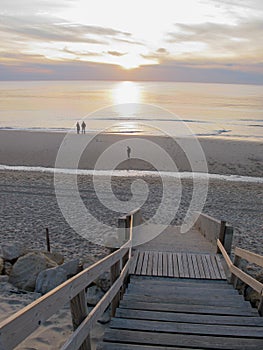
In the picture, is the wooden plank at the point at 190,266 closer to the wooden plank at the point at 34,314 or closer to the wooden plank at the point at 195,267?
the wooden plank at the point at 195,267

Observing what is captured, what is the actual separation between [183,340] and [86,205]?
1135 cm

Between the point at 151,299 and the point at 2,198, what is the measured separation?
Result: 11.6 m

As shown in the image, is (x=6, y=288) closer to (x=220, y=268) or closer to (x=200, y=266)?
(x=200, y=266)

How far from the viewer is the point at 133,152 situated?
1116 inches

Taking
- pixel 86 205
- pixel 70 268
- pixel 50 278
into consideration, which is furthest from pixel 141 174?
pixel 50 278

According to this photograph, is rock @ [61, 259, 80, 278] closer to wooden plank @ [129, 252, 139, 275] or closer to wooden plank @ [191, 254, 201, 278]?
wooden plank @ [129, 252, 139, 275]

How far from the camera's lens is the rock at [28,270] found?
19.5ft

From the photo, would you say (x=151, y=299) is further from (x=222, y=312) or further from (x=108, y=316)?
(x=222, y=312)

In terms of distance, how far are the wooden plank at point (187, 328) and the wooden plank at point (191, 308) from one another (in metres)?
0.56

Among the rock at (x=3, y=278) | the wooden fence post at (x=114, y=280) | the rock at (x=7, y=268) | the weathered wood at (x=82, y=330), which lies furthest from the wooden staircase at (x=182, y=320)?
the rock at (x=7, y=268)

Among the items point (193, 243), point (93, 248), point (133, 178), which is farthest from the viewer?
point (133, 178)

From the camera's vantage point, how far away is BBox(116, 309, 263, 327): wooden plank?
12.9 feet

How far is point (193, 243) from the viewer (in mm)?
9031

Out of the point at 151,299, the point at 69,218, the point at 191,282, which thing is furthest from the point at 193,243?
the point at 69,218
